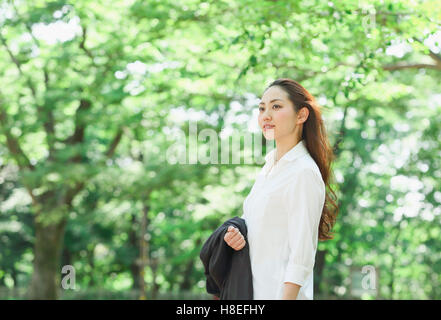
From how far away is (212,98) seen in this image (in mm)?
9547

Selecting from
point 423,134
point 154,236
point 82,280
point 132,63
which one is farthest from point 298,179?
point 82,280

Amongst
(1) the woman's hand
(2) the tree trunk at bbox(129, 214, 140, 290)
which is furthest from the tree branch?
(1) the woman's hand

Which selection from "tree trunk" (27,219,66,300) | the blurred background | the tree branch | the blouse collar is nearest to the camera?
the blouse collar

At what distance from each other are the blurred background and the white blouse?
3.35 metres

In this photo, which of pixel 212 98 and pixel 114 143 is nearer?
pixel 212 98

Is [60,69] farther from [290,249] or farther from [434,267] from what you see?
[434,267]

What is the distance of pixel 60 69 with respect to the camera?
11398 millimetres

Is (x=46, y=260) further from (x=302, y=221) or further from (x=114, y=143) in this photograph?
(x=302, y=221)

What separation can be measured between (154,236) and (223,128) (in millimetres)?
13321

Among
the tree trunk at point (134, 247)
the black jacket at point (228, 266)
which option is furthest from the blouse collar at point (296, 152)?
the tree trunk at point (134, 247)

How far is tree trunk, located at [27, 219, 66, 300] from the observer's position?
13.6m

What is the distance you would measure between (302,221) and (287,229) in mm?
98

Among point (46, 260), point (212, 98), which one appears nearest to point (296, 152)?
point (212, 98)

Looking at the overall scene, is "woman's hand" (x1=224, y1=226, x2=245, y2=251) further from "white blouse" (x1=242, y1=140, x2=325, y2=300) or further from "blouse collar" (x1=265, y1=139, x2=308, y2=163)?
"blouse collar" (x1=265, y1=139, x2=308, y2=163)
